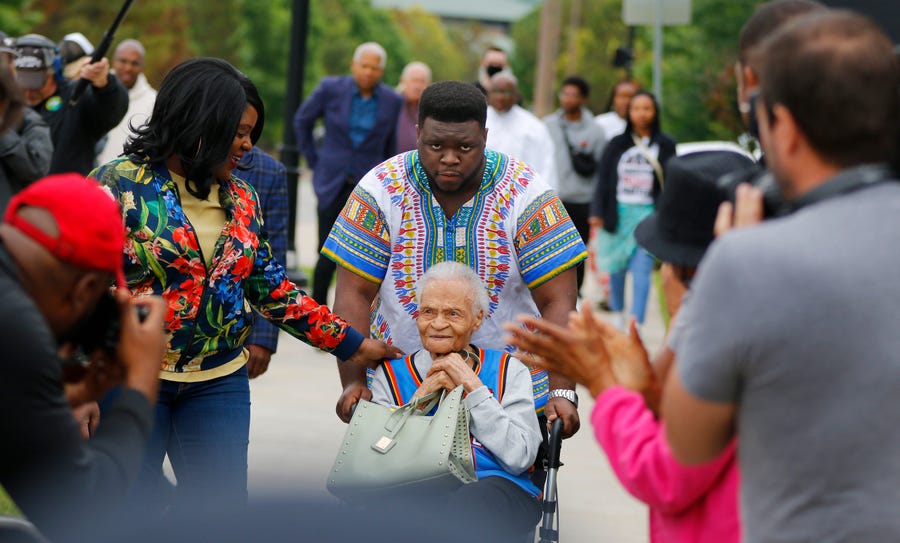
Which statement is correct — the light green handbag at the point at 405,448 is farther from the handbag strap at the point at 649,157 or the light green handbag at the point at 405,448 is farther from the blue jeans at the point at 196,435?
the handbag strap at the point at 649,157

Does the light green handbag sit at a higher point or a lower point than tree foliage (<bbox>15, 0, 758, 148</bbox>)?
lower

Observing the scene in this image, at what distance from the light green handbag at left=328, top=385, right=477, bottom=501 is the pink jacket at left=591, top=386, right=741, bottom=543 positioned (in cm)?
171

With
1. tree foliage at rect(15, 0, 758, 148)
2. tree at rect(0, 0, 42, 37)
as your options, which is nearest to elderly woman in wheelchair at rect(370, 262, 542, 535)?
tree foliage at rect(15, 0, 758, 148)

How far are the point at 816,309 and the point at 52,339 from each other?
4.45 ft

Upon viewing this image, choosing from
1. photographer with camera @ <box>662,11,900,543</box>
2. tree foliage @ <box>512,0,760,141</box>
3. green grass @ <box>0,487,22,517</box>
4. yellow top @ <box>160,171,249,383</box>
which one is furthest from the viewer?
tree foliage @ <box>512,0,760,141</box>

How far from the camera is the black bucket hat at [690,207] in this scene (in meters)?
2.78

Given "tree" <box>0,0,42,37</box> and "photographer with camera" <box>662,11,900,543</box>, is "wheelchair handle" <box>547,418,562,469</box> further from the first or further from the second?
"tree" <box>0,0,42,37</box>

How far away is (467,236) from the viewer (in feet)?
15.0

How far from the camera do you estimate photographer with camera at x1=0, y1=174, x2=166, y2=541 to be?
2.38 meters

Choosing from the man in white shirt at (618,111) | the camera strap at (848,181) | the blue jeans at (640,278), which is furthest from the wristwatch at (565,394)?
the man in white shirt at (618,111)

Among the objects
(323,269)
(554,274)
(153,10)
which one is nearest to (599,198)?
(323,269)

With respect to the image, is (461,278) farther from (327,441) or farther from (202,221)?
(327,441)

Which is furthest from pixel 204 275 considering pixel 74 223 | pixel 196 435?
pixel 74 223

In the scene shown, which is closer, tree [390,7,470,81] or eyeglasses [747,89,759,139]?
eyeglasses [747,89,759,139]
